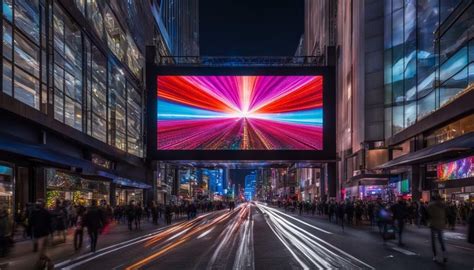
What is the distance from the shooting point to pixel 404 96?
51094 mm

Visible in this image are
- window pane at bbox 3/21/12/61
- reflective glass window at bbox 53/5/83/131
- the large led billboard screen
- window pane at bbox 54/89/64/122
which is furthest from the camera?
the large led billboard screen

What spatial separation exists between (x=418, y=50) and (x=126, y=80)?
32861mm

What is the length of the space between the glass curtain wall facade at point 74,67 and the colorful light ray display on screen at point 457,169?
24598mm

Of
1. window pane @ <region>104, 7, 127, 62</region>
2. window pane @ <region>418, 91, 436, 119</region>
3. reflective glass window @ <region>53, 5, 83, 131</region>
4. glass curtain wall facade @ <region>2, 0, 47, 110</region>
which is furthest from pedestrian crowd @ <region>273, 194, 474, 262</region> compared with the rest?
window pane @ <region>104, 7, 127, 62</region>

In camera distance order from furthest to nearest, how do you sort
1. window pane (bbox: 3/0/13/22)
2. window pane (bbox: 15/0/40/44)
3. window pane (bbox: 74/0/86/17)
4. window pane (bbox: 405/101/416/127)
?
window pane (bbox: 405/101/416/127) < window pane (bbox: 74/0/86/17) < window pane (bbox: 15/0/40/44) < window pane (bbox: 3/0/13/22)

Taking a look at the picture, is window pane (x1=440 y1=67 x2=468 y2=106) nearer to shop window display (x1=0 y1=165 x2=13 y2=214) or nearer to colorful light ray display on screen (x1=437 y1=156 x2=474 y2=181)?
colorful light ray display on screen (x1=437 y1=156 x2=474 y2=181)

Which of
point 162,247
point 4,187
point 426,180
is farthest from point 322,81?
point 162,247

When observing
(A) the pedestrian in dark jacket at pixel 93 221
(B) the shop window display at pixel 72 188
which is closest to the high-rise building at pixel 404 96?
(A) the pedestrian in dark jacket at pixel 93 221

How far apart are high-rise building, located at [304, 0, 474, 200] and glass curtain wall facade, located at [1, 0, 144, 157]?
73.6ft

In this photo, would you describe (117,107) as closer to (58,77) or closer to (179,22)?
(58,77)

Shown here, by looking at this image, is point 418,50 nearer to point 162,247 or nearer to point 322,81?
point 322,81

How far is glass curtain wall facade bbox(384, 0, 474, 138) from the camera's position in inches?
1386

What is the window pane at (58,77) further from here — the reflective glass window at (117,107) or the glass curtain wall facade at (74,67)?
the reflective glass window at (117,107)

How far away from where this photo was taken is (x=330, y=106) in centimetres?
6072
